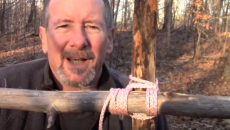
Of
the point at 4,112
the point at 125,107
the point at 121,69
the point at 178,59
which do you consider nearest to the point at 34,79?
the point at 4,112

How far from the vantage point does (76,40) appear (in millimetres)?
2023

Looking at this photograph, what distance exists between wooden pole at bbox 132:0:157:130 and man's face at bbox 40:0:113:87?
0.63 m

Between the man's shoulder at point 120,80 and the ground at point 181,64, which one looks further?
the ground at point 181,64

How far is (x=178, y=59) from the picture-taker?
15.9 meters

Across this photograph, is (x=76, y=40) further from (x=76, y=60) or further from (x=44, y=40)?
(x=44, y=40)

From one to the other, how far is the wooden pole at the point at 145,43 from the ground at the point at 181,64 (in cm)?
466

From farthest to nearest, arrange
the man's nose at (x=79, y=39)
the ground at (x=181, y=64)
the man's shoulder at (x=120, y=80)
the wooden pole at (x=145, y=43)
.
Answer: the ground at (x=181, y=64), the man's shoulder at (x=120, y=80), the man's nose at (x=79, y=39), the wooden pole at (x=145, y=43)

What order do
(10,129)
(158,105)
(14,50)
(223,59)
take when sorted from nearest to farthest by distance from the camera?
(158,105), (10,129), (14,50), (223,59)

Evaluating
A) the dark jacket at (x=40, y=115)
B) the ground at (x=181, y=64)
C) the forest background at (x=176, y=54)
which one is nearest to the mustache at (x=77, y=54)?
the dark jacket at (x=40, y=115)

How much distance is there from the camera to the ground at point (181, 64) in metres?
6.24

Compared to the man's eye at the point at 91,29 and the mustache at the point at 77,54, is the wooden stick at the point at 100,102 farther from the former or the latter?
the man's eye at the point at 91,29

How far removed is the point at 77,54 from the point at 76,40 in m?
0.12

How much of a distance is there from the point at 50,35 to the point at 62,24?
0.59 feet

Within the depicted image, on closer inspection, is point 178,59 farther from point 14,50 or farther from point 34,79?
point 34,79
